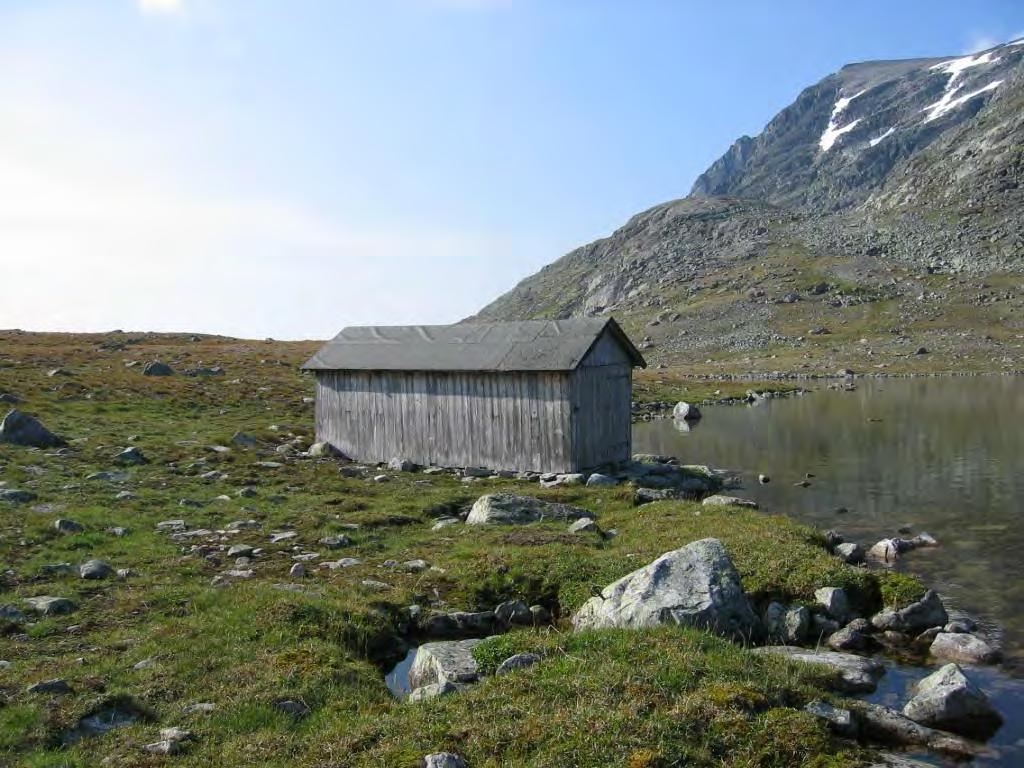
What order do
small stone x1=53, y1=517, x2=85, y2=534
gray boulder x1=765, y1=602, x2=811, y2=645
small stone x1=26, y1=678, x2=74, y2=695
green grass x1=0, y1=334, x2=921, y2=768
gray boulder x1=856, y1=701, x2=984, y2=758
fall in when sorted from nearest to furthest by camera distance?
1. green grass x1=0, y1=334, x2=921, y2=768
2. gray boulder x1=856, y1=701, x2=984, y2=758
3. small stone x1=26, y1=678, x2=74, y2=695
4. gray boulder x1=765, y1=602, x2=811, y2=645
5. small stone x1=53, y1=517, x2=85, y2=534

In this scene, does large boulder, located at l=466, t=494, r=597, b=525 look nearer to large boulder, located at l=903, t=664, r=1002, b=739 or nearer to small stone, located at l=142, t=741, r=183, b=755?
large boulder, located at l=903, t=664, r=1002, b=739

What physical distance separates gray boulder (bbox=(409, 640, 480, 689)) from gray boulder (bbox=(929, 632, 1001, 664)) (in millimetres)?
8471

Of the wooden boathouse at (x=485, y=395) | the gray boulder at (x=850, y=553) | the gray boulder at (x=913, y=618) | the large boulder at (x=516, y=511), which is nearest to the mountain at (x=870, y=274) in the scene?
the wooden boathouse at (x=485, y=395)

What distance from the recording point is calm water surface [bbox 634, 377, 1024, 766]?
17297mm

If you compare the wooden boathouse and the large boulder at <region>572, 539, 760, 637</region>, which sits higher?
the wooden boathouse

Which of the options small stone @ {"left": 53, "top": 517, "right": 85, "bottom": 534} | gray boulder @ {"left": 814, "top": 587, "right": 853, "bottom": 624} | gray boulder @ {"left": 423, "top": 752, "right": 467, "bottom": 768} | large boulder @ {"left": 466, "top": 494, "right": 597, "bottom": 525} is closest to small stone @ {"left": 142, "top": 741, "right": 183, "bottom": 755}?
gray boulder @ {"left": 423, "top": 752, "right": 467, "bottom": 768}

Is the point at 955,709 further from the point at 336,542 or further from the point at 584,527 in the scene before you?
the point at 336,542

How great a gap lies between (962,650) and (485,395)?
20.4 metres

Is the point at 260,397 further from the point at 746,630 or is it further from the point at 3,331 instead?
the point at 3,331

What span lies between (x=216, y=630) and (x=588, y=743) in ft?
23.7

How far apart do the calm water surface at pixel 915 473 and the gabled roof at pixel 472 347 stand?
8708mm

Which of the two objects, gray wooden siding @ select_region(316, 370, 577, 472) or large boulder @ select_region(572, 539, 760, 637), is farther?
gray wooden siding @ select_region(316, 370, 577, 472)

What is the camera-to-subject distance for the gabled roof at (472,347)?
3100 cm

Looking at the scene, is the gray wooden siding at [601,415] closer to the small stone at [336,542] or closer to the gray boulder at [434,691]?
the small stone at [336,542]
